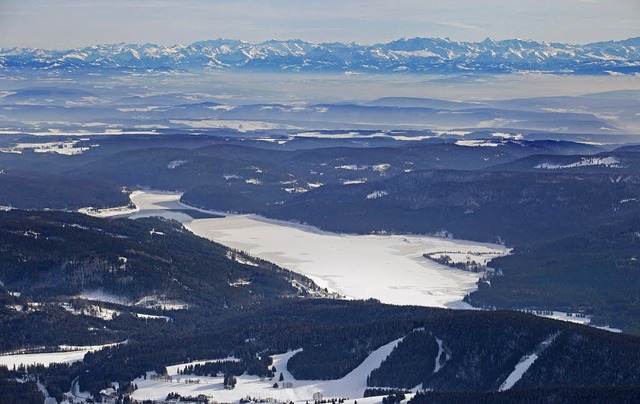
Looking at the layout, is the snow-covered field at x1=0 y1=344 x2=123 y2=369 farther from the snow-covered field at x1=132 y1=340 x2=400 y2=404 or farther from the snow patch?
the snow patch

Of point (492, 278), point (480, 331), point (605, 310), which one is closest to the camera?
point (480, 331)

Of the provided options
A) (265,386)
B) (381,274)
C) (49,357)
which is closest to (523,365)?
(265,386)

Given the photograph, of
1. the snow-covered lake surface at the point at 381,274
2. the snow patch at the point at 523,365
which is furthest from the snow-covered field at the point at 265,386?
the snow-covered lake surface at the point at 381,274

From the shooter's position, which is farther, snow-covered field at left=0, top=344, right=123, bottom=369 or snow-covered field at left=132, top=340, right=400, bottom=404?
snow-covered field at left=0, top=344, right=123, bottom=369

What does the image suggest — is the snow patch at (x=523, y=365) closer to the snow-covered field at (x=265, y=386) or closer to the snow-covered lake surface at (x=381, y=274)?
the snow-covered field at (x=265, y=386)

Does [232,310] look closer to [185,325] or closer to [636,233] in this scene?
[185,325]

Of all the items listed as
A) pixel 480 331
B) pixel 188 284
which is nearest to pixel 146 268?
pixel 188 284

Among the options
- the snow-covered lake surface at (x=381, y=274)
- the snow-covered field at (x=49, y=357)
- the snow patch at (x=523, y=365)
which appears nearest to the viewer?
the snow patch at (x=523, y=365)

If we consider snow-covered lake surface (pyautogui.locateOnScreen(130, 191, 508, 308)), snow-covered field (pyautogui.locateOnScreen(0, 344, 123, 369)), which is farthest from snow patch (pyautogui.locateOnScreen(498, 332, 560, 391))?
snow-covered lake surface (pyautogui.locateOnScreen(130, 191, 508, 308))
